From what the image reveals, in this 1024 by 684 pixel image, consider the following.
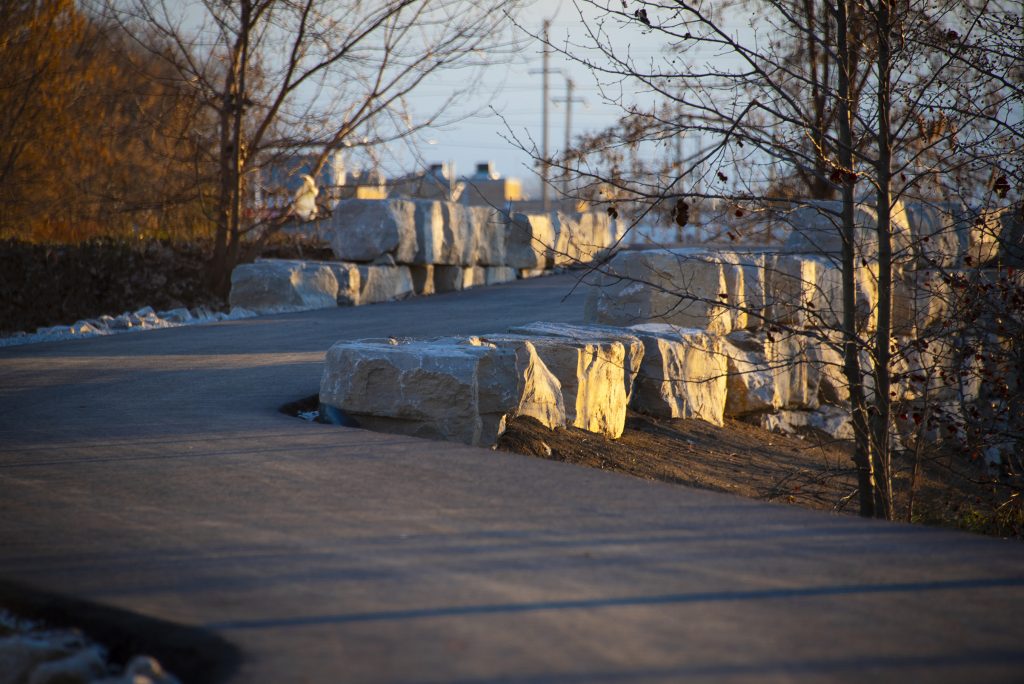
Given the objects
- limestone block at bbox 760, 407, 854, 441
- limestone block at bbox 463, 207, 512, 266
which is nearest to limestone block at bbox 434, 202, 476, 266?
limestone block at bbox 463, 207, 512, 266

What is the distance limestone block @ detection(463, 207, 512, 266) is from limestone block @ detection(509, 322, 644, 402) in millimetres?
7997

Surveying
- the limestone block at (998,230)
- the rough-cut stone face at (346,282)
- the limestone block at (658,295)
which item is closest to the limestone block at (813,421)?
the limestone block at (658,295)

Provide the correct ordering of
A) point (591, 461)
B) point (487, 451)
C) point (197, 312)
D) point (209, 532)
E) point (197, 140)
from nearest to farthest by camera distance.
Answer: point (209, 532) → point (487, 451) → point (591, 461) → point (197, 312) → point (197, 140)

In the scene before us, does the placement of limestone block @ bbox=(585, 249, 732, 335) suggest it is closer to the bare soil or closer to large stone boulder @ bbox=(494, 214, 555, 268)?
the bare soil

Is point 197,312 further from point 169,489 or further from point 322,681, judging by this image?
point 322,681

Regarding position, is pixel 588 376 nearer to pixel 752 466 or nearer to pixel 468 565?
pixel 752 466

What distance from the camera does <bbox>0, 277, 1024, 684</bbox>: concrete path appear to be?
88.4 inches

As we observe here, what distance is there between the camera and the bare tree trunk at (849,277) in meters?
4.74

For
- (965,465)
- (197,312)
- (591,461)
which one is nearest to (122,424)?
(591,461)

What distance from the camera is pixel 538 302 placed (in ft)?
40.5

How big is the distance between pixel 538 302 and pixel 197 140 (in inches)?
210

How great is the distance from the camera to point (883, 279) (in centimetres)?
478

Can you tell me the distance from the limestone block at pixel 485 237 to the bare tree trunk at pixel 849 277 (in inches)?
398

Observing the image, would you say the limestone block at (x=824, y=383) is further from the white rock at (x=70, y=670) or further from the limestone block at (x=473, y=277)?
the white rock at (x=70, y=670)
